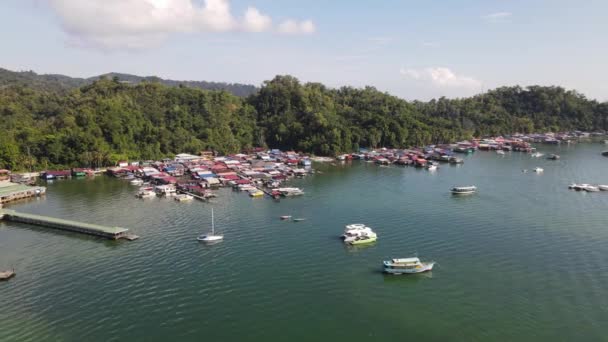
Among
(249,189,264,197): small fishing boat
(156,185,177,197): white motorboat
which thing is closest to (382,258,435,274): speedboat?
(249,189,264,197): small fishing boat

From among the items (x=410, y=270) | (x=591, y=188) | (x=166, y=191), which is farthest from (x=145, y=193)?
(x=591, y=188)

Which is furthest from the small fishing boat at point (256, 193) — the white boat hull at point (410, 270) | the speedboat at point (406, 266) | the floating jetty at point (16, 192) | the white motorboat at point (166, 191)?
the floating jetty at point (16, 192)

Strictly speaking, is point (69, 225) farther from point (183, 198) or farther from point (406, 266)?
point (406, 266)

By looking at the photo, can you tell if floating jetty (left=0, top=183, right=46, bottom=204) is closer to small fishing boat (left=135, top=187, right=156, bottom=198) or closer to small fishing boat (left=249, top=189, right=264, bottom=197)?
small fishing boat (left=135, top=187, right=156, bottom=198)

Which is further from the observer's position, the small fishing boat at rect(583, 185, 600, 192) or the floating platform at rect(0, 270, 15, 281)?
the small fishing boat at rect(583, 185, 600, 192)

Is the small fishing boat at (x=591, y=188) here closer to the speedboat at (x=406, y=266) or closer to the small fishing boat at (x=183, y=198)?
the speedboat at (x=406, y=266)

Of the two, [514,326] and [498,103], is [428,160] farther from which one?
[498,103]
